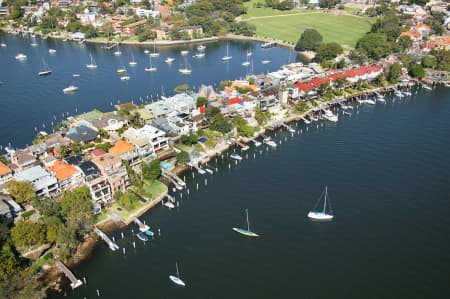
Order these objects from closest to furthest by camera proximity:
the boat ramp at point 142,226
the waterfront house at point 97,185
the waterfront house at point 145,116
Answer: the boat ramp at point 142,226
the waterfront house at point 97,185
the waterfront house at point 145,116

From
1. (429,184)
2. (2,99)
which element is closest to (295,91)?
(429,184)

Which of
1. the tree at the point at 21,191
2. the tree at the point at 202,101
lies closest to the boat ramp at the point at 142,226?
the tree at the point at 21,191

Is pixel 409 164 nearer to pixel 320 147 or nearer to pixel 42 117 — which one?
pixel 320 147

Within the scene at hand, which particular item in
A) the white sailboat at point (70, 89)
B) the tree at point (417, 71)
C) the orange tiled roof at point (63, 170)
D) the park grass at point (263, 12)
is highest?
the park grass at point (263, 12)

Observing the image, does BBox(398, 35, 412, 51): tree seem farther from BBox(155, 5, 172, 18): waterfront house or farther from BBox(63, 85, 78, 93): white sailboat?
BBox(63, 85, 78, 93): white sailboat

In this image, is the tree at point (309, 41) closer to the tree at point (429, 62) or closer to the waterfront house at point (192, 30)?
the tree at point (429, 62)

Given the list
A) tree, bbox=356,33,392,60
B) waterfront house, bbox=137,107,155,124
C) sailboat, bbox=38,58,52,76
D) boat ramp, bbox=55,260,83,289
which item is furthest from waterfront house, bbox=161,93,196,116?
tree, bbox=356,33,392,60
